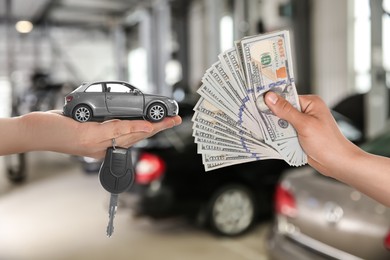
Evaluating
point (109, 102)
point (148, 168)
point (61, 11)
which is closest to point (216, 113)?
point (109, 102)

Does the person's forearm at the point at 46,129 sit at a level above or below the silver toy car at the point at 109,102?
below

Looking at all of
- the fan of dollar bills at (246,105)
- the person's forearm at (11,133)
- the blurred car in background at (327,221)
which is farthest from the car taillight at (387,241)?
the person's forearm at (11,133)

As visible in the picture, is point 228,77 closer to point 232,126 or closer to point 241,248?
point 232,126

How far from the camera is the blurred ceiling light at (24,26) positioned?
3.68 feet

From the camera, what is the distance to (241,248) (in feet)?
10.3

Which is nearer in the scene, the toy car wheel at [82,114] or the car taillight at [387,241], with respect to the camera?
the toy car wheel at [82,114]

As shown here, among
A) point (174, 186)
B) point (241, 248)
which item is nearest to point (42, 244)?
point (174, 186)

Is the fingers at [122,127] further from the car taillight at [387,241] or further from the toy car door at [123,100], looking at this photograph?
the car taillight at [387,241]

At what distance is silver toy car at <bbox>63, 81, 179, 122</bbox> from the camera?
55cm

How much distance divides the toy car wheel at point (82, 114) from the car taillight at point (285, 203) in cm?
174

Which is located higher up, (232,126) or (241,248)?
(232,126)

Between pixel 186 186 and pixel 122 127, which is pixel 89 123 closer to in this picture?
pixel 122 127

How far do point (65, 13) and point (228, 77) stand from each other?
3.85 feet

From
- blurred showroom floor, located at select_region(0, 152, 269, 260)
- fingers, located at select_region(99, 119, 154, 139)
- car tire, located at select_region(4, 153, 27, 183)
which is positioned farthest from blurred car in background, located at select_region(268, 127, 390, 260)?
car tire, located at select_region(4, 153, 27, 183)
